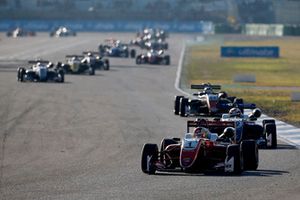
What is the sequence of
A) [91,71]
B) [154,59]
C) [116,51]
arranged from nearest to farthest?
[91,71], [154,59], [116,51]

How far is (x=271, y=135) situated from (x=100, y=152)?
4.04m

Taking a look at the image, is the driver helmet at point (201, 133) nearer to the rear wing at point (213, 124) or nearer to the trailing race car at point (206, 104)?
the rear wing at point (213, 124)

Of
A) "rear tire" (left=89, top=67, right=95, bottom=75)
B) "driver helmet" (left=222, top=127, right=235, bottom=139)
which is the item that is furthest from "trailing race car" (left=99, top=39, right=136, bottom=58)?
"driver helmet" (left=222, top=127, right=235, bottom=139)

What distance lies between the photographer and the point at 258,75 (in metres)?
62.5

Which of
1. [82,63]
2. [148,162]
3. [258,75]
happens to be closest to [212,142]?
[148,162]

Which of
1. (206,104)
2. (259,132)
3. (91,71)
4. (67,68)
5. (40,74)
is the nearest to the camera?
(259,132)

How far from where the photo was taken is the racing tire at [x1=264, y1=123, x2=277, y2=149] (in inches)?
981

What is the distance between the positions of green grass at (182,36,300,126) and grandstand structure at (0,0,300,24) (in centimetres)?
5671

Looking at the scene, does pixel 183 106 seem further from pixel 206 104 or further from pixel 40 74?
pixel 40 74

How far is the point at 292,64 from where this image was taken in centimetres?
7638

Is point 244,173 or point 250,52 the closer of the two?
point 244,173

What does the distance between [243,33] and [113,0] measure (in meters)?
33.4

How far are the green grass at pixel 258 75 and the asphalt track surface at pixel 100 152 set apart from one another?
3.52m

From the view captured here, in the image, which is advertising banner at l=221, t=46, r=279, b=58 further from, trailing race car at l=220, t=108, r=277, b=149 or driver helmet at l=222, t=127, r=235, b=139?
driver helmet at l=222, t=127, r=235, b=139
